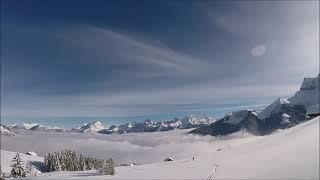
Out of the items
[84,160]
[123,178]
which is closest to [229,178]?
[123,178]

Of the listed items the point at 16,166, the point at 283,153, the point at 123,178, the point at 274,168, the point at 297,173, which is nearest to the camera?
the point at 297,173

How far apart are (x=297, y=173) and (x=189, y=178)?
15687 millimetres

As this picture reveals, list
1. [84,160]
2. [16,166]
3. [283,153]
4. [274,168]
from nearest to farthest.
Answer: [274,168], [283,153], [16,166], [84,160]

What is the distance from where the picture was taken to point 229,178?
3988 cm

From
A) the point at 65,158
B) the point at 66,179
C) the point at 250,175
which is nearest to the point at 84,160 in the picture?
the point at 65,158

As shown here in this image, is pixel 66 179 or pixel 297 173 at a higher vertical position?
pixel 297 173

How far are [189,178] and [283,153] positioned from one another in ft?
38.6

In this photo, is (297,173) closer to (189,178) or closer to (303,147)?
(303,147)

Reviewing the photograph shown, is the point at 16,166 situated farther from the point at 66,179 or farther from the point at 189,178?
the point at 189,178

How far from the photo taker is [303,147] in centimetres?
4278

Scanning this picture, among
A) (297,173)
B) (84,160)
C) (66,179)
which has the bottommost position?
(84,160)

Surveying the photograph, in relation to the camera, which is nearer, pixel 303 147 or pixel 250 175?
pixel 250 175

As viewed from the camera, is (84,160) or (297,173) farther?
(84,160)

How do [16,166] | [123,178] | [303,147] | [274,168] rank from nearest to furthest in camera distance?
1. [274,168]
2. [303,147]
3. [123,178]
4. [16,166]
